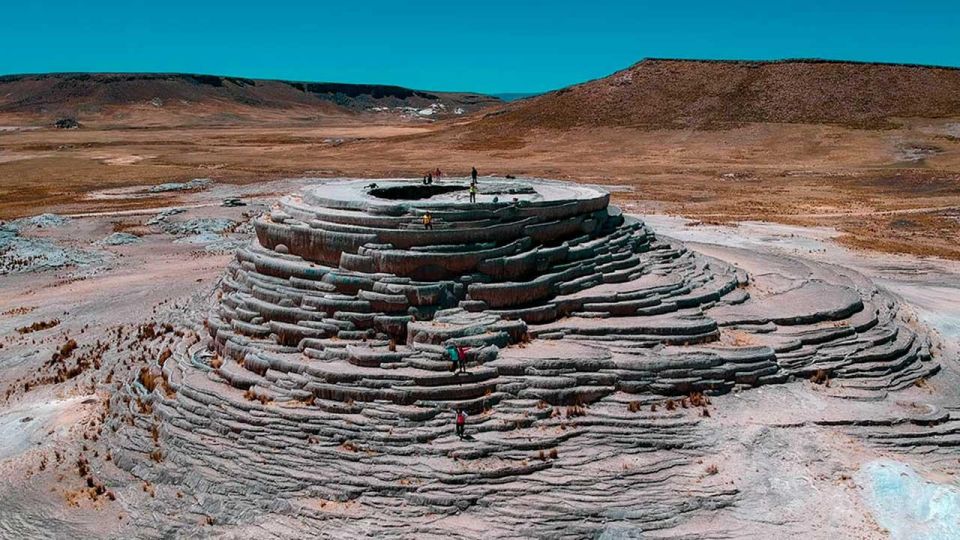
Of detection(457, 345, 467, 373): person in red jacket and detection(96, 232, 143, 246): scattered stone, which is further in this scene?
detection(96, 232, 143, 246): scattered stone

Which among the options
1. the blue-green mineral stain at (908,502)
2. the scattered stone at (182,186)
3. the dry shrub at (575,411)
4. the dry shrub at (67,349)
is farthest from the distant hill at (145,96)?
the blue-green mineral stain at (908,502)

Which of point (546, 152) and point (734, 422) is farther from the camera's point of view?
point (546, 152)

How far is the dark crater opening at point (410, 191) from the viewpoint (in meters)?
22.2

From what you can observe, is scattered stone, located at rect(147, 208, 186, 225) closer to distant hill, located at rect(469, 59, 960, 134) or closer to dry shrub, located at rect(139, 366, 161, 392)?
dry shrub, located at rect(139, 366, 161, 392)

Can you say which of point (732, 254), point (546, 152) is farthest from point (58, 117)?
point (732, 254)

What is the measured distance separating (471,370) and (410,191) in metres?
10.1

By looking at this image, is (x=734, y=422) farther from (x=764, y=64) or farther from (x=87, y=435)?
(x=764, y=64)

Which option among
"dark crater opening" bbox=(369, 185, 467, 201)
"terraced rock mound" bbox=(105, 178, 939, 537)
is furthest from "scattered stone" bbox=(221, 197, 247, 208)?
"terraced rock mound" bbox=(105, 178, 939, 537)

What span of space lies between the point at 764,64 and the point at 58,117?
127290 millimetres

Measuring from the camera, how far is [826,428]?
14.2 meters

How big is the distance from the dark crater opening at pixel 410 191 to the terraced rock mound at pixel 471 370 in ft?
8.07

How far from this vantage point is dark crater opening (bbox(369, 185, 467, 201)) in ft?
72.9

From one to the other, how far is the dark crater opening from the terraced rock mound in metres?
2.46

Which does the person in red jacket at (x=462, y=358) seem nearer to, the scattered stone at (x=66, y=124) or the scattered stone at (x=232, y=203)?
the scattered stone at (x=232, y=203)
